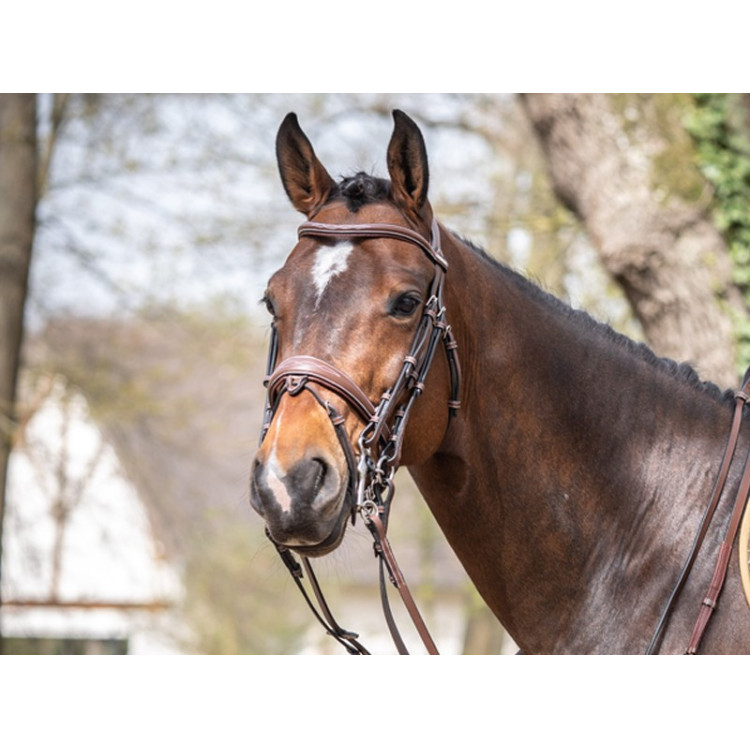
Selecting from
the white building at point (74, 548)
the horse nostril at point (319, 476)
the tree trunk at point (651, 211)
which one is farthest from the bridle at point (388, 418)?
the white building at point (74, 548)

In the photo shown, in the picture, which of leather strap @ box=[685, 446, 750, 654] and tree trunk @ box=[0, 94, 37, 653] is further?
tree trunk @ box=[0, 94, 37, 653]

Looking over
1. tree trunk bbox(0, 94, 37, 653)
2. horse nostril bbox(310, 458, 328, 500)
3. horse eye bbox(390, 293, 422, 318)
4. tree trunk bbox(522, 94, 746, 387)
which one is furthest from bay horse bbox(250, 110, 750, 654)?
tree trunk bbox(0, 94, 37, 653)

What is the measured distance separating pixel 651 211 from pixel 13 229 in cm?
665

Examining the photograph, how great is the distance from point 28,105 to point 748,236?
7.66m

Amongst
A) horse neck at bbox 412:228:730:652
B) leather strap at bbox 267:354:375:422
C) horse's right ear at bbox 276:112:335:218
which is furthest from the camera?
horse's right ear at bbox 276:112:335:218

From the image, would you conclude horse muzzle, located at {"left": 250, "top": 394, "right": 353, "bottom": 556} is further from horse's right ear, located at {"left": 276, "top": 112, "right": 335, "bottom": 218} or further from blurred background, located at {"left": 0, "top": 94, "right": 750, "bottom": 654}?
blurred background, located at {"left": 0, "top": 94, "right": 750, "bottom": 654}

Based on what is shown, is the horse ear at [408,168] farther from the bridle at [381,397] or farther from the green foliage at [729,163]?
the green foliage at [729,163]

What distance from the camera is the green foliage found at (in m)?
8.63

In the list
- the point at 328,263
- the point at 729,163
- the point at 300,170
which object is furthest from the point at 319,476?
the point at 729,163

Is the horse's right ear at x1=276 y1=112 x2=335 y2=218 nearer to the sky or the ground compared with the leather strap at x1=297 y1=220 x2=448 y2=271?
nearer to the sky

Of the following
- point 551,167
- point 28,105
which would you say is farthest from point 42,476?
point 551,167

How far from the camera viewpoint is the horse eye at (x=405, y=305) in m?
3.11

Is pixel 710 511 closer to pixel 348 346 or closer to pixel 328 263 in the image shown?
Result: pixel 348 346
